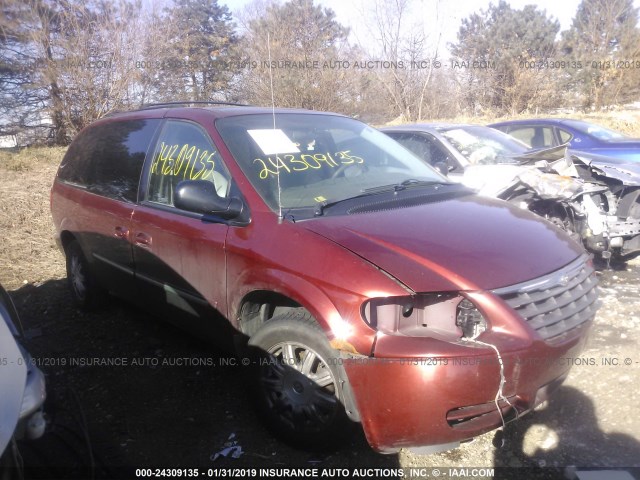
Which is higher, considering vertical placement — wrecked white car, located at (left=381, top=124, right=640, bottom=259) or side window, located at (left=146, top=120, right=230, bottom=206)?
side window, located at (left=146, top=120, right=230, bottom=206)

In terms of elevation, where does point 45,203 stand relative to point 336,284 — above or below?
below

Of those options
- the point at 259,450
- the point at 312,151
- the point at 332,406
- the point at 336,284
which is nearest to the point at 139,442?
the point at 259,450

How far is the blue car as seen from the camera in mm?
8416

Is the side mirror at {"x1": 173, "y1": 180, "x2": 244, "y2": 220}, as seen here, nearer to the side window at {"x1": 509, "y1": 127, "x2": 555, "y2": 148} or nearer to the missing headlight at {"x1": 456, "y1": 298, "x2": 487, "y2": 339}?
the missing headlight at {"x1": 456, "y1": 298, "x2": 487, "y2": 339}

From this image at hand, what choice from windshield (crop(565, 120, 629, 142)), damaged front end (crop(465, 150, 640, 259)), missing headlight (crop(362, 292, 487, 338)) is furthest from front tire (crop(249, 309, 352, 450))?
windshield (crop(565, 120, 629, 142))

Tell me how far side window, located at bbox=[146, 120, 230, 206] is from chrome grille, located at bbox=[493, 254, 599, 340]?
1730 mm

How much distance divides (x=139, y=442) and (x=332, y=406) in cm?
122

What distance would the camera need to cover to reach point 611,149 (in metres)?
8.33

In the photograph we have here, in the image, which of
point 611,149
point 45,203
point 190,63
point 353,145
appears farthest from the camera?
point 190,63

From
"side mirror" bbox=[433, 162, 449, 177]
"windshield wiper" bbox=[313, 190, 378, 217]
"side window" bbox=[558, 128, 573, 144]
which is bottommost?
"side mirror" bbox=[433, 162, 449, 177]

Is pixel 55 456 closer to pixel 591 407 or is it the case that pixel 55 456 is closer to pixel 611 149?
pixel 591 407

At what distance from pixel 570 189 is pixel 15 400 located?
5.02 m

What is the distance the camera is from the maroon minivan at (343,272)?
2242 mm

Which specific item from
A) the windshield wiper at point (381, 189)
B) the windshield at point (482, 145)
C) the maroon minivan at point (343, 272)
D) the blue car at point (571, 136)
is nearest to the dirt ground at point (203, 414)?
the maroon minivan at point (343, 272)
